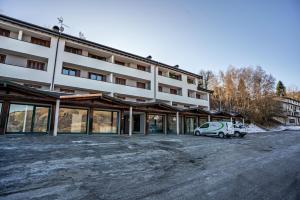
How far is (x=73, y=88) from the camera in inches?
781

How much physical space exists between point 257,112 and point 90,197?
151 ft

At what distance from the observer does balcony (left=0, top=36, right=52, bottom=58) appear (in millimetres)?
16703

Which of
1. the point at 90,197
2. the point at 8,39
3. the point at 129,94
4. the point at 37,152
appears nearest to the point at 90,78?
the point at 129,94

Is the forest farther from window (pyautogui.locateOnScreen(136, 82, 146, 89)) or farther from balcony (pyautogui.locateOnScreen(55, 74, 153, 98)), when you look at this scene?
balcony (pyautogui.locateOnScreen(55, 74, 153, 98))

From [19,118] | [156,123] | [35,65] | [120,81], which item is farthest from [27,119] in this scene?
[156,123]

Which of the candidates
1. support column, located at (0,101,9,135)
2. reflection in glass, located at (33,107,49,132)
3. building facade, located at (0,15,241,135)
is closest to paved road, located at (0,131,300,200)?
support column, located at (0,101,9,135)

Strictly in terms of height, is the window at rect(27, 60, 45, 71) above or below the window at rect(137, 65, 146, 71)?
below

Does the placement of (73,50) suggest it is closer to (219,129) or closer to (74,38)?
(74,38)

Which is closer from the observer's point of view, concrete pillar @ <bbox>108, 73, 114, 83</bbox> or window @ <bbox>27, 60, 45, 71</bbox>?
window @ <bbox>27, 60, 45, 71</bbox>

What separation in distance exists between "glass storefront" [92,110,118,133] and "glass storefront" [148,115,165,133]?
15.7ft

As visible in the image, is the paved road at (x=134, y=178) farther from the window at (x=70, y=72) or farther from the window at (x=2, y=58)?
the window at (x=70, y=72)

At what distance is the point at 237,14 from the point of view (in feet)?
38.2

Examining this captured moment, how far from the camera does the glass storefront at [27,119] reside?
13.8m

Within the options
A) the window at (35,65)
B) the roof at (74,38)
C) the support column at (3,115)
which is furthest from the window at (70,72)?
the support column at (3,115)
